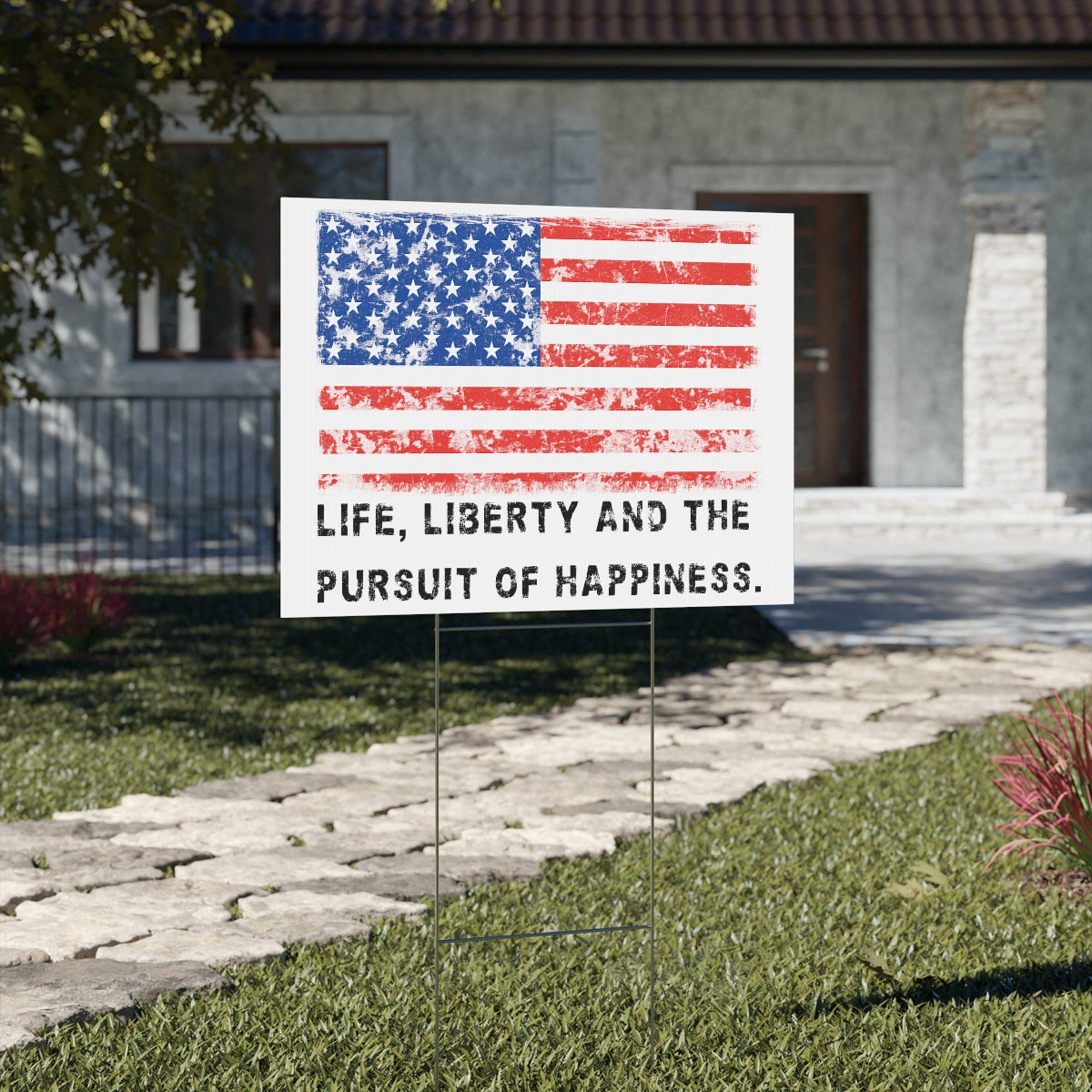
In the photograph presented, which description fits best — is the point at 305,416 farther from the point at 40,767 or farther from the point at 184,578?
the point at 184,578

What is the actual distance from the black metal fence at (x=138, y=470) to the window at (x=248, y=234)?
28.9 inches

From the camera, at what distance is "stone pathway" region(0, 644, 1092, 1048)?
3.99 metres

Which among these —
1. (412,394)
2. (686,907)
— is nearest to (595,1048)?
(686,907)

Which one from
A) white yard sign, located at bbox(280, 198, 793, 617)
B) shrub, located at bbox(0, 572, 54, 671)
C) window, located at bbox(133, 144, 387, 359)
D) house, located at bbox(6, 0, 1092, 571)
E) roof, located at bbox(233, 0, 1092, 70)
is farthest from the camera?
window, located at bbox(133, 144, 387, 359)

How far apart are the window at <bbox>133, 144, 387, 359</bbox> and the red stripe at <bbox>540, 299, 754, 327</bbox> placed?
485 inches

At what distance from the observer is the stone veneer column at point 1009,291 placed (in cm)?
1514

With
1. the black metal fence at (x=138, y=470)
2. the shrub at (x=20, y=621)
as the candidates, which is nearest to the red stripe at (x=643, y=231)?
the shrub at (x=20, y=621)


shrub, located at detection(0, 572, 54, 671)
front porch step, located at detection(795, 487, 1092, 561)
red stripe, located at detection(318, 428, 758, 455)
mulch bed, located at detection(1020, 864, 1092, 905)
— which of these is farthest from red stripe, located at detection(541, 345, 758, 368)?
front porch step, located at detection(795, 487, 1092, 561)

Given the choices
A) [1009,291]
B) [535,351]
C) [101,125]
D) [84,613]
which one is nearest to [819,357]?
[1009,291]

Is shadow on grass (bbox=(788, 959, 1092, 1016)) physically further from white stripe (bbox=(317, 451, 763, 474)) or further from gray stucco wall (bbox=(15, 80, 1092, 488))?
gray stucco wall (bbox=(15, 80, 1092, 488))

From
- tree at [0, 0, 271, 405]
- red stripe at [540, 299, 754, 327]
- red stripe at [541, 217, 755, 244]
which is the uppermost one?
tree at [0, 0, 271, 405]

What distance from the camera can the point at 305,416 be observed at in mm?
3232

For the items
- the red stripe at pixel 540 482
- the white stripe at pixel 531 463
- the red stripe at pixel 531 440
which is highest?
the red stripe at pixel 531 440

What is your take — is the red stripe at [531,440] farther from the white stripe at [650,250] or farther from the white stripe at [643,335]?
the white stripe at [650,250]
